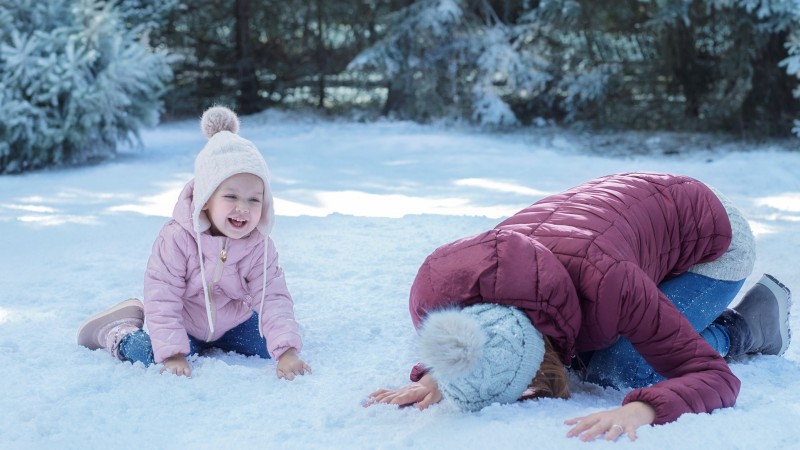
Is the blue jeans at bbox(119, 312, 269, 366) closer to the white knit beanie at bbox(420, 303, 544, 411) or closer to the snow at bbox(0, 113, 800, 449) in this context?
the snow at bbox(0, 113, 800, 449)

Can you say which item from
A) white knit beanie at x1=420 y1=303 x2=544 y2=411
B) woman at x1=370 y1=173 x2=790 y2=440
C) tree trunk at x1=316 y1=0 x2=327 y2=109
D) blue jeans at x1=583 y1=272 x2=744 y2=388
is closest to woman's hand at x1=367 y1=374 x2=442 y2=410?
woman at x1=370 y1=173 x2=790 y2=440

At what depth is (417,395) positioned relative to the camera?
7.18ft

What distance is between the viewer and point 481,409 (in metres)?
2.00

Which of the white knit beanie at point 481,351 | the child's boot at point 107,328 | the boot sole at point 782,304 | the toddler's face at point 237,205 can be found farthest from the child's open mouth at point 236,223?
the boot sole at point 782,304

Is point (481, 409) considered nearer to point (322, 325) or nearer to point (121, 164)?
point (322, 325)

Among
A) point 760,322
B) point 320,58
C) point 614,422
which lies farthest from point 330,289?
point 320,58

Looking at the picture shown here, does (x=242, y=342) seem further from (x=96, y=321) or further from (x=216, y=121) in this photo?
(x=216, y=121)

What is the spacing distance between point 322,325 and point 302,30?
789cm

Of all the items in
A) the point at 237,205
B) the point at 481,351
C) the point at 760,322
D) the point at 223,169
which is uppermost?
the point at 223,169

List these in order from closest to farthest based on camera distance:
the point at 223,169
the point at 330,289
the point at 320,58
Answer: the point at 223,169 → the point at 330,289 → the point at 320,58

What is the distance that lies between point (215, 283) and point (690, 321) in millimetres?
1380

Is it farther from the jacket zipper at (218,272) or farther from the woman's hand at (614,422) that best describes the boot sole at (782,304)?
the jacket zipper at (218,272)

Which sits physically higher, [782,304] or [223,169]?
[223,169]

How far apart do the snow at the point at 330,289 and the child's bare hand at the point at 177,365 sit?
0.04m
